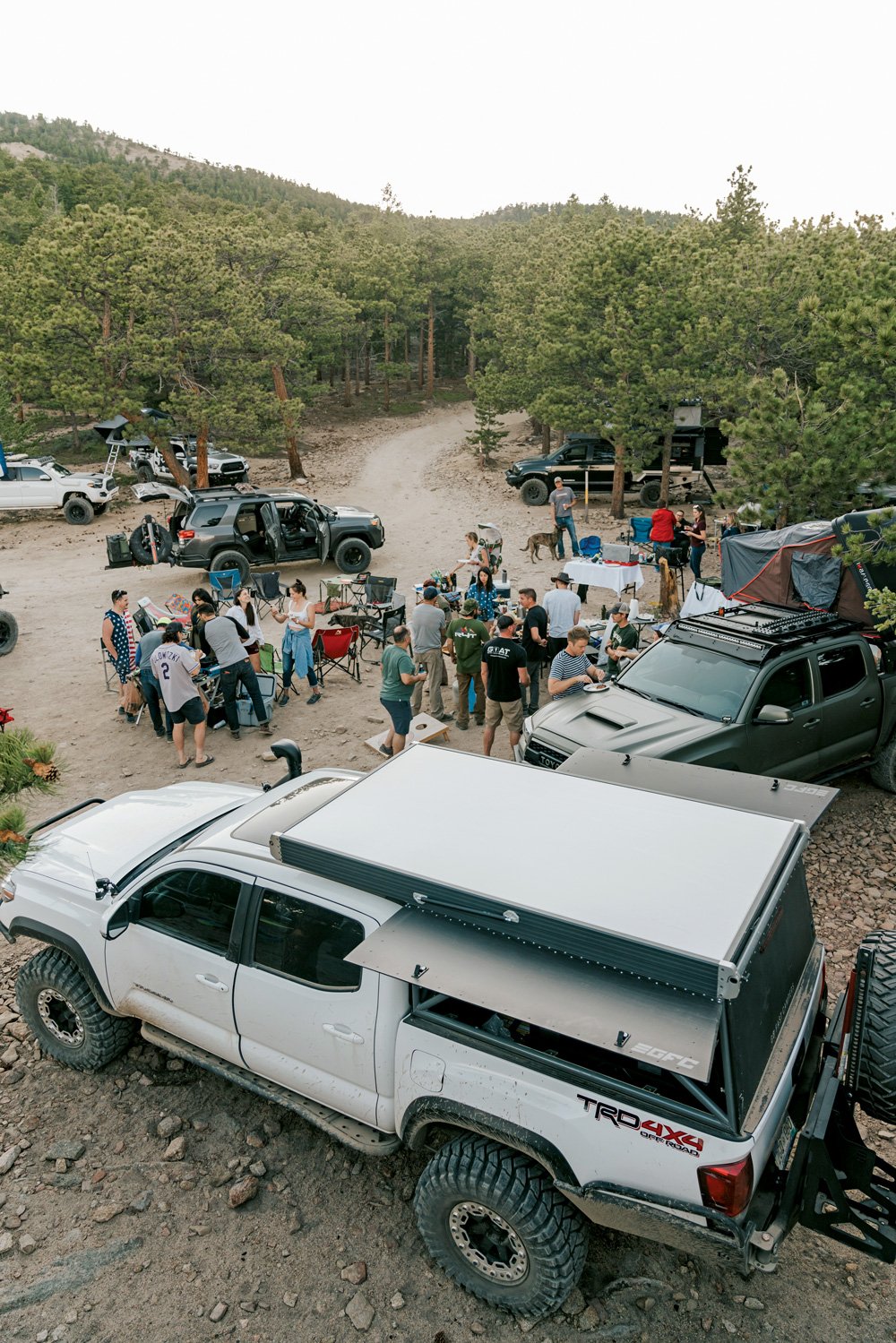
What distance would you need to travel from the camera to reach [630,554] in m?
13.1

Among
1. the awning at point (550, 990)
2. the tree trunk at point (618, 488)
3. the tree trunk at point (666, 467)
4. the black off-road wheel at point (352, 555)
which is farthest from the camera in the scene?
the tree trunk at point (618, 488)

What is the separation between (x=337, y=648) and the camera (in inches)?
430

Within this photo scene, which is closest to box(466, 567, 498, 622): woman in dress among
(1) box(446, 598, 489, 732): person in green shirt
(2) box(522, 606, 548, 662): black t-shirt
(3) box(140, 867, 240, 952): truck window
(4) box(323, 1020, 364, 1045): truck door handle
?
(1) box(446, 598, 489, 732): person in green shirt

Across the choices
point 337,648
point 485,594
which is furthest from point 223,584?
point 485,594

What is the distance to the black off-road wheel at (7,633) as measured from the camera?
40.4 feet

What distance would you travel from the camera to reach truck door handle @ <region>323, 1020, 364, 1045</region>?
356cm

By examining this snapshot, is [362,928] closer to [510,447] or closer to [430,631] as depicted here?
[430,631]

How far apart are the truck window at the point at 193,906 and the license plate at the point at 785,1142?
256cm

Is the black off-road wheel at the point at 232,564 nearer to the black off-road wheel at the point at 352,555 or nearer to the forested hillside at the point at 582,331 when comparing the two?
the black off-road wheel at the point at 352,555

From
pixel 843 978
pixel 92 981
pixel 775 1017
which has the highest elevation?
pixel 775 1017

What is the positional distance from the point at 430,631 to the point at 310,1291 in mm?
6575

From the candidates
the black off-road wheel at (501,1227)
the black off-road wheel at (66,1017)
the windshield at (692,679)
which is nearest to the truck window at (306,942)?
the black off-road wheel at (501,1227)

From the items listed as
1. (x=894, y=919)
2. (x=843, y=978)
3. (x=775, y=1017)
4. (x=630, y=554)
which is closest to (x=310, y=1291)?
(x=775, y=1017)

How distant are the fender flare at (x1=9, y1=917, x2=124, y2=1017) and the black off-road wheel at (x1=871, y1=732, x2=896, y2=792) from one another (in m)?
6.73
